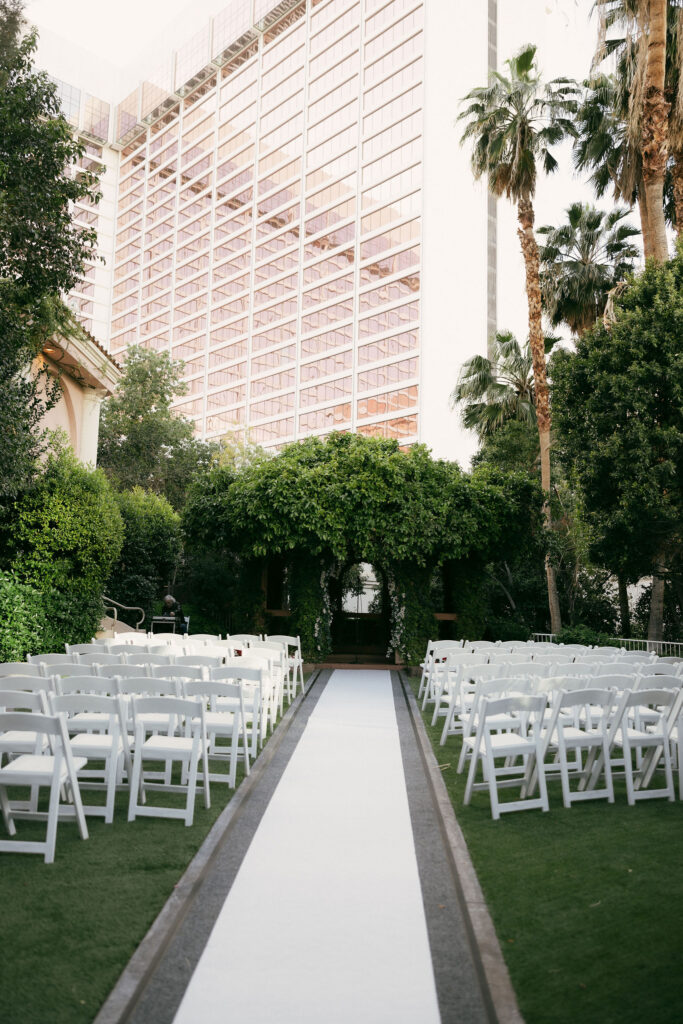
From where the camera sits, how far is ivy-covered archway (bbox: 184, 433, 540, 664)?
16891mm

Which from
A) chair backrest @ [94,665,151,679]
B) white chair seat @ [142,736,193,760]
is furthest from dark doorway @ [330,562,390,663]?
white chair seat @ [142,736,193,760]

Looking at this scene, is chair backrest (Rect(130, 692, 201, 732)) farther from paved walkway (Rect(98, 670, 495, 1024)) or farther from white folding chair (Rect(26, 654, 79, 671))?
white folding chair (Rect(26, 654, 79, 671))

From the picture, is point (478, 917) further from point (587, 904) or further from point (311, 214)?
point (311, 214)

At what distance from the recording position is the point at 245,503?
17.3 m

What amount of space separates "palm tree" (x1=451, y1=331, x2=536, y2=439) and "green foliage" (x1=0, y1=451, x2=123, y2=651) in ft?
45.5

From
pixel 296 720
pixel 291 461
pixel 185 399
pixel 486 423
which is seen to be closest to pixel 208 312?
pixel 185 399

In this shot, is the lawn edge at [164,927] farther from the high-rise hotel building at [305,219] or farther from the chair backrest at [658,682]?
the high-rise hotel building at [305,219]

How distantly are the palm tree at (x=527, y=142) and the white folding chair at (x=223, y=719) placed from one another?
13691 millimetres

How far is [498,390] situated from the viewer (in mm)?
25609

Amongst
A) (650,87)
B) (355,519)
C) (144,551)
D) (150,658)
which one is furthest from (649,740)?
(144,551)

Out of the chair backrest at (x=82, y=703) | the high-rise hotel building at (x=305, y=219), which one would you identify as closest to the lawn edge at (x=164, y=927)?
the chair backrest at (x=82, y=703)

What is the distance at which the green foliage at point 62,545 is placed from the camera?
1409cm

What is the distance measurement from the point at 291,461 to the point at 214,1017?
48.5 ft

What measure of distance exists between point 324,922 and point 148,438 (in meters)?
33.7
